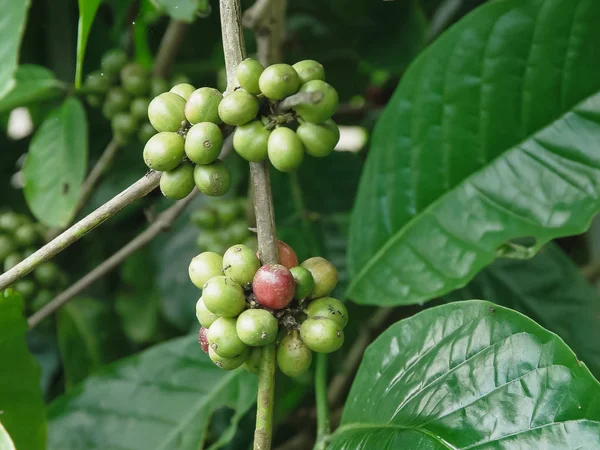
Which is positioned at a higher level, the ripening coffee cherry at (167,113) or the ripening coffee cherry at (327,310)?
the ripening coffee cherry at (167,113)

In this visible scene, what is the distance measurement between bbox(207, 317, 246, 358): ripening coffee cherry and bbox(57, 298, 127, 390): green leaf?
2.61 feet

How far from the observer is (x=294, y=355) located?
0.55 metres

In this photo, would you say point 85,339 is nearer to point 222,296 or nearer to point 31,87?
point 31,87

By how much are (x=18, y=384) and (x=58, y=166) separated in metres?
0.48

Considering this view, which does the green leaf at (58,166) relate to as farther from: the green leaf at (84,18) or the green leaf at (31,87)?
the green leaf at (84,18)

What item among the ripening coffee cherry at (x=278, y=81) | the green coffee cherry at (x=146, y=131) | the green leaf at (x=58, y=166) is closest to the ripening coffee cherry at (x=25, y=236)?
the green leaf at (x=58, y=166)

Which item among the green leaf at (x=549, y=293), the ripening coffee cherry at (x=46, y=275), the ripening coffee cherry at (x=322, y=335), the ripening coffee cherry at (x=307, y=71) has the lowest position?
the green leaf at (x=549, y=293)

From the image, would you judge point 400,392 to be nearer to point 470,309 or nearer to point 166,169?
point 470,309

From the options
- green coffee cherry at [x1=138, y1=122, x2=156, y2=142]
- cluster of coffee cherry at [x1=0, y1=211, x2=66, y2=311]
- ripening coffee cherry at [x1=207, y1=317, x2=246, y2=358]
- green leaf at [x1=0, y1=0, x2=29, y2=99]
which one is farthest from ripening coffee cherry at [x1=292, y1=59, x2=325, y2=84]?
cluster of coffee cherry at [x1=0, y1=211, x2=66, y2=311]

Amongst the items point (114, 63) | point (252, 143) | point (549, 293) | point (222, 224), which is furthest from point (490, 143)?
point (114, 63)

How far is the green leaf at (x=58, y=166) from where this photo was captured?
1041mm

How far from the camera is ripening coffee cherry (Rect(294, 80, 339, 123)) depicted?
0.50 m

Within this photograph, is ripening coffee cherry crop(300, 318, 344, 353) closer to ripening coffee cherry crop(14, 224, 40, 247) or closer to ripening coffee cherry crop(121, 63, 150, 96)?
ripening coffee cherry crop(121, 63, 150, 96)

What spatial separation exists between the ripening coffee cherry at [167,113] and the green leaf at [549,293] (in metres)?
0.58
